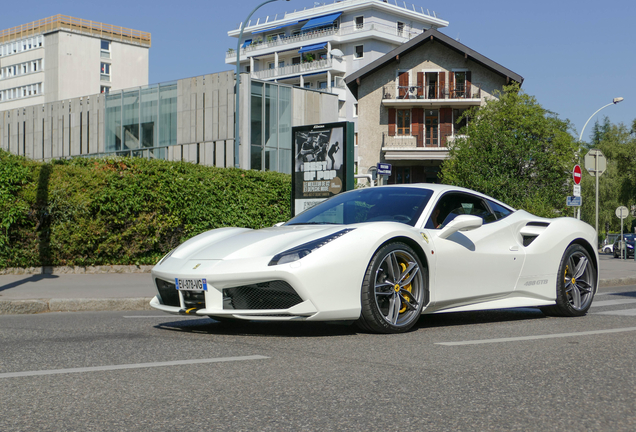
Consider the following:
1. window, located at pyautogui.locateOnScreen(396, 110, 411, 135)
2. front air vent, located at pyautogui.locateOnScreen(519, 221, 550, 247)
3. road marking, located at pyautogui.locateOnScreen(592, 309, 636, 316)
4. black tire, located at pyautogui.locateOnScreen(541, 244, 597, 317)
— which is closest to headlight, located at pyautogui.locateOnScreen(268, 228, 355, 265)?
front air vent, located at pyautogui.locateOnScreen(519, 221, 550, 247)

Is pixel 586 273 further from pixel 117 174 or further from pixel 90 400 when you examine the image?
pixel 117 174

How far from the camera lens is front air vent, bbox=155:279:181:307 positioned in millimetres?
5848

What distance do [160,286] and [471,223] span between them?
273 cm

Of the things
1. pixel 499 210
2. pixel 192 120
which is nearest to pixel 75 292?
pixel 499 210

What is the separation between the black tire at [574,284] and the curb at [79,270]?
29.9 ft

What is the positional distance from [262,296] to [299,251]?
0.44 metres

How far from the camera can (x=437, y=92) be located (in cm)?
4822

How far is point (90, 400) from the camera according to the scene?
3.45 m

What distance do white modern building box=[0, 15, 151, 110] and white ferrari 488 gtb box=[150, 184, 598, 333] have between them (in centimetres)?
8148

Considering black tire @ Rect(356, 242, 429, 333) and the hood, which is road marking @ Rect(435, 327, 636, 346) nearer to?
black tire @ Rect(356, 242, 429, 333)

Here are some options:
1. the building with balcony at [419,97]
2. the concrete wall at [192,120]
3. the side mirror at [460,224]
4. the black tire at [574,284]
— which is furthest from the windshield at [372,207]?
the building with balcony at [419,97]

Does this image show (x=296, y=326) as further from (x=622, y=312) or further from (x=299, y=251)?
(x=622, y=312)

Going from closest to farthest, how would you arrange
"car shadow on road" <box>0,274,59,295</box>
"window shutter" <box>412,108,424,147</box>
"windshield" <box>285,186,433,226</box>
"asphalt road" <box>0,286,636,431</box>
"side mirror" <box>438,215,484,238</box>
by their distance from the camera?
"asphalt road" <box>0,286,636,431</box> → "side mirror" <box>438,215,484,238</box> → "windshield" <box>285,186,433,226</box> → "car shadow on road" <box>0,274,59,295</box> → "window shutter" <box>412,108,424,147</box>

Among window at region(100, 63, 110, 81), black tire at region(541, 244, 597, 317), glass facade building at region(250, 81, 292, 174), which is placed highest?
window at region(100, 63, 110, 81)
